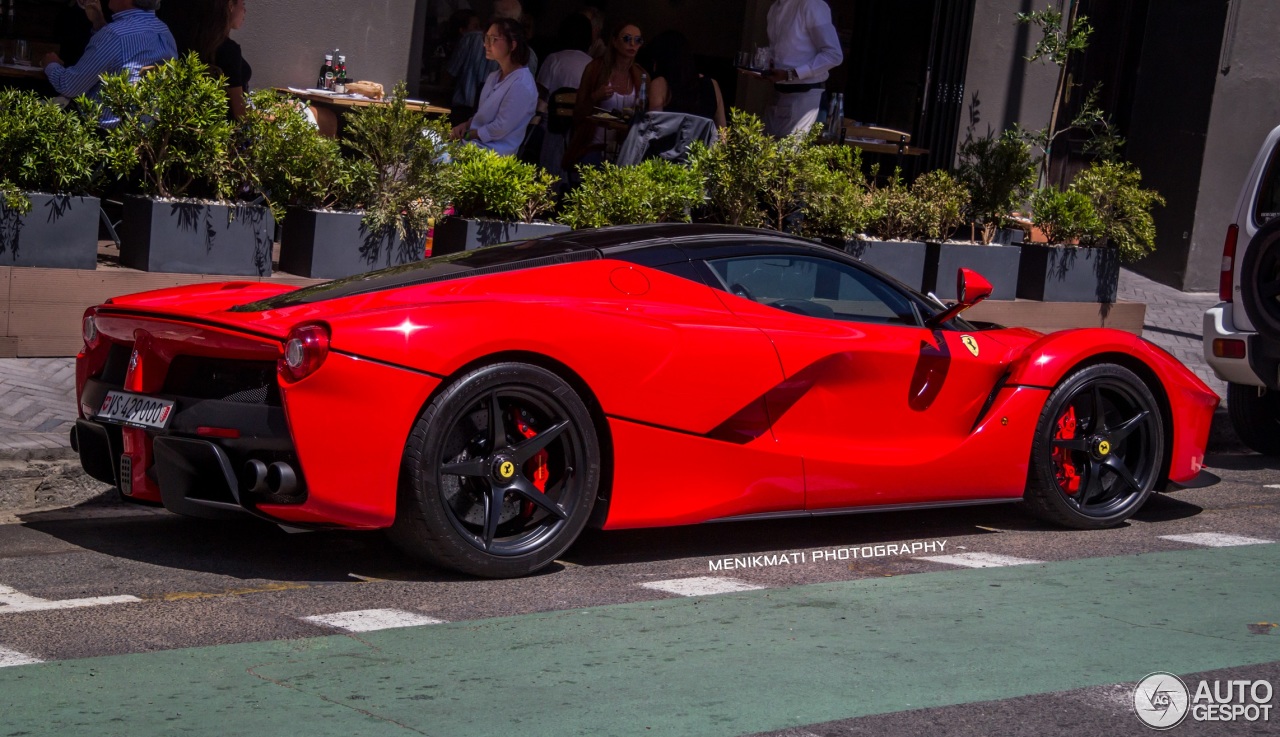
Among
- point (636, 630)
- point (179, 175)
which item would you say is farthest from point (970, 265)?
point (636, 630)

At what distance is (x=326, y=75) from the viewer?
12.3 metres

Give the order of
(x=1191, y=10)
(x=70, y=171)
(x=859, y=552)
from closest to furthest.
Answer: (x=859, y=552) < (x=70, y=171) < (x=1191, y=10)

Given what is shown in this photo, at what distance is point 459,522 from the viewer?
525 centimetres

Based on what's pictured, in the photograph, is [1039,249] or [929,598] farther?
[1039,249]

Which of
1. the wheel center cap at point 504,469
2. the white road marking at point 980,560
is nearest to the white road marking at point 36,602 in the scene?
the wheel center cap at point 504,469

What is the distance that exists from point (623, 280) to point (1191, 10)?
1258 centimetres

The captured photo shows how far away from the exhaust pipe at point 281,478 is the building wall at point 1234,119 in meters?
13.0

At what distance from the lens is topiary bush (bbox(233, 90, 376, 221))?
344 inches

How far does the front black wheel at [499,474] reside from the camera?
509 centimetres

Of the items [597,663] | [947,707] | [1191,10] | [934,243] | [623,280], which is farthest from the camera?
[1191,10]

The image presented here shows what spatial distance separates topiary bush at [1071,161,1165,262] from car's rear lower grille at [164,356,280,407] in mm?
8448

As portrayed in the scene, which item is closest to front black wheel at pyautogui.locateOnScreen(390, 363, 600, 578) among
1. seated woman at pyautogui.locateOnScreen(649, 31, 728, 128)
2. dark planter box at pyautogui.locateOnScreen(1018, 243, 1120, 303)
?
dark planter box at pyautogui.locateOnScreen(1018, 243, 1120, 303)

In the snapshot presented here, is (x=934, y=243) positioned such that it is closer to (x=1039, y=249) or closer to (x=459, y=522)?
(x=1039, y=249)

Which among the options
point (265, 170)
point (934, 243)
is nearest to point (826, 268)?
point (265, 170)
